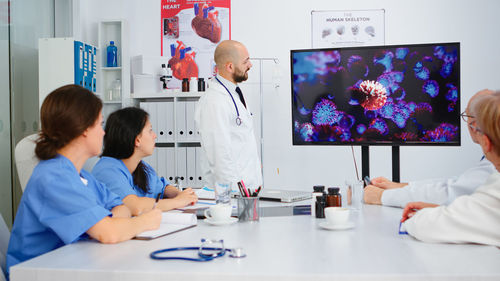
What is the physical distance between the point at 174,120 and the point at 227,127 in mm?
1335

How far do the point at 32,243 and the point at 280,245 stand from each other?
776 millimetres

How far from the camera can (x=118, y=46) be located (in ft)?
14.3

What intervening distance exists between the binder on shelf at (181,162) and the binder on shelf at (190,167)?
3 cm

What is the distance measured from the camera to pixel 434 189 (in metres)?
1.88

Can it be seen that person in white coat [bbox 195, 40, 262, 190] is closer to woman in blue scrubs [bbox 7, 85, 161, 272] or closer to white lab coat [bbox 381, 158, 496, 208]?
white lab coat [bbox 381, 158, 496, 208]

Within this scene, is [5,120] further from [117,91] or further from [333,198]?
[333,198]

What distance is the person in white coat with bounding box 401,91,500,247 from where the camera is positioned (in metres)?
1.27

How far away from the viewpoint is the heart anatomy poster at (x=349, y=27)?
14.1 feet

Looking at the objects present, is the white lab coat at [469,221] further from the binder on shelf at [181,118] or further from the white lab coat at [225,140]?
the binder on shelf at [181,118]

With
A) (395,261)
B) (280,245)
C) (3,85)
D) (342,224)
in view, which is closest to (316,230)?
(342,224)

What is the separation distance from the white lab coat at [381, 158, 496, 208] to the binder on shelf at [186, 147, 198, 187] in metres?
2.27

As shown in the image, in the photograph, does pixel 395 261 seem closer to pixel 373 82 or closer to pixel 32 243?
pixel 32 243

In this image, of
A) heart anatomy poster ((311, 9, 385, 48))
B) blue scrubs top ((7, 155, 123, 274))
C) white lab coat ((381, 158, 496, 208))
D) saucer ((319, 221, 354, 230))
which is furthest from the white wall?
blue scrubs top ((7, 155, 123, 274))

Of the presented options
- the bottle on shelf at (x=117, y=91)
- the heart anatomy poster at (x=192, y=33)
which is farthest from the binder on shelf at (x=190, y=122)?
the bottle on shelf at (x=117, y=91)
